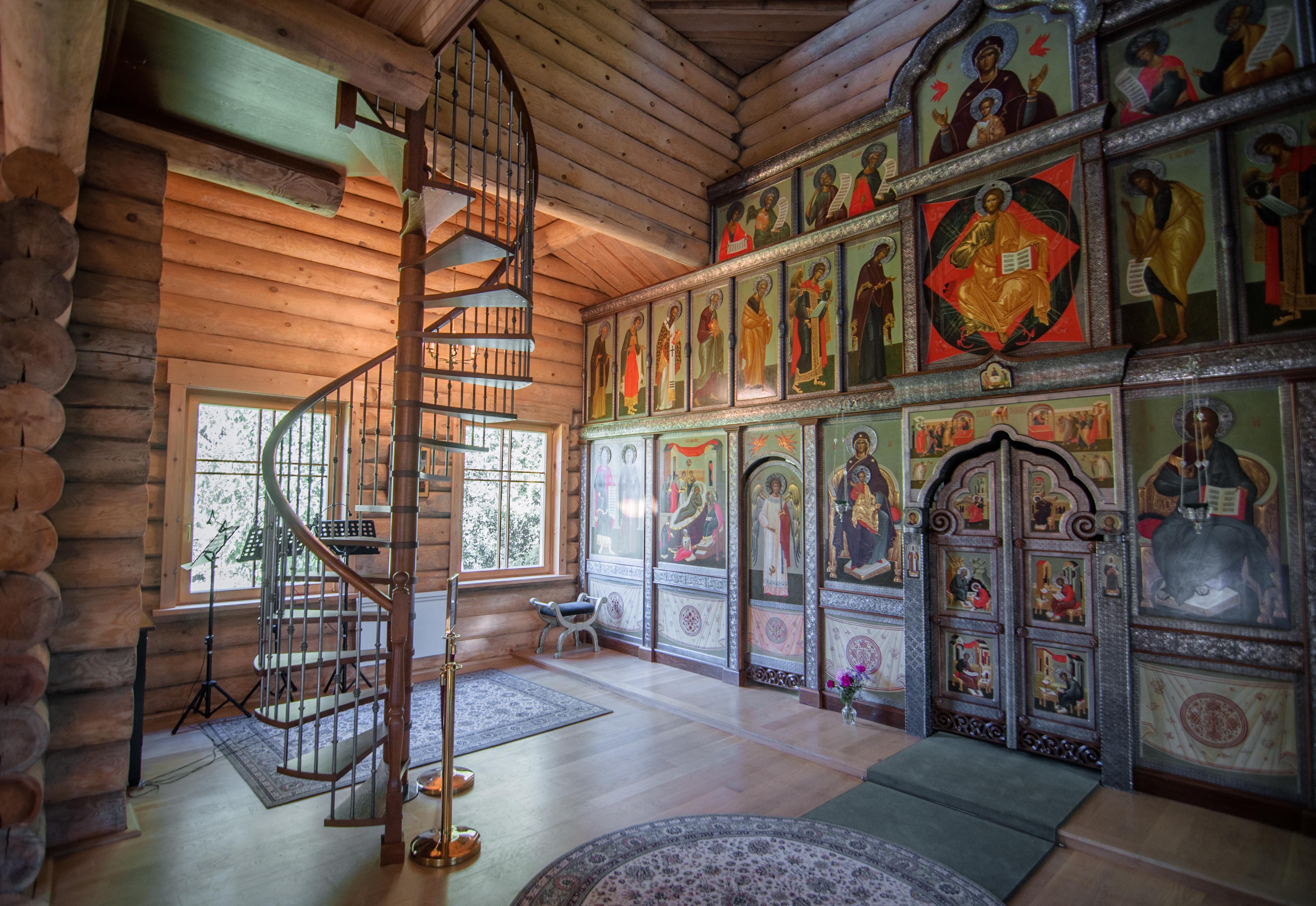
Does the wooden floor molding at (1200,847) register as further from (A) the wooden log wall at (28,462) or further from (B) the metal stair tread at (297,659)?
(A) the wooden log wall at (28,462)

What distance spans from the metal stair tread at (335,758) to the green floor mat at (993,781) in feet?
10.0

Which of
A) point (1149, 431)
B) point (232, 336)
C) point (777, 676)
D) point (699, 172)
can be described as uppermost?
point (699, 172)

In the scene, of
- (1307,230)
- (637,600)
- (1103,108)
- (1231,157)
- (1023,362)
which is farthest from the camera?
(637,600)

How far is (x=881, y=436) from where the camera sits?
5.38 meters

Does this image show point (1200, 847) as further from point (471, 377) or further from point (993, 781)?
point (471, 377)

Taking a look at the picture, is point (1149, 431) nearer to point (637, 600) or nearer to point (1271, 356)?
point (1271, 356)

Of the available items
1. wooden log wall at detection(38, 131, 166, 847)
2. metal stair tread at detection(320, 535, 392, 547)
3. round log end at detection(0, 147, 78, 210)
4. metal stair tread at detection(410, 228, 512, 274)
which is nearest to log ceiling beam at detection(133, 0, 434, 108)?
metal stair tread at detection(410, 228, 512, 274)

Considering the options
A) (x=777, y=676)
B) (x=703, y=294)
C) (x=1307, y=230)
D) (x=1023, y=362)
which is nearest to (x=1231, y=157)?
(x=1307, y=230)

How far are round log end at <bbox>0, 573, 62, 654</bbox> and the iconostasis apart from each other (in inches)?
194

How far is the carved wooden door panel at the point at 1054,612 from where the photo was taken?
168 inches

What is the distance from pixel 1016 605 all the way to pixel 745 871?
274 centimetres

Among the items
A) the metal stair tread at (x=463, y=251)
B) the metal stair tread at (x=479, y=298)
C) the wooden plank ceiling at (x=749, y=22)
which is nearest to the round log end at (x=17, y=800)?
the metal stair tread at (x=479, y=298)

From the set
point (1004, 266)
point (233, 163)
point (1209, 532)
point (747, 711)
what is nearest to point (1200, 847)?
point (1209, 532)

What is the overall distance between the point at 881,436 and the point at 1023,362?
1.23m
